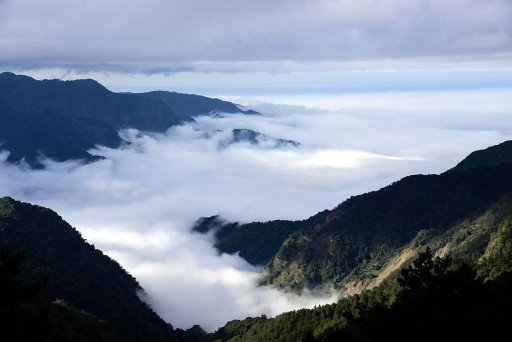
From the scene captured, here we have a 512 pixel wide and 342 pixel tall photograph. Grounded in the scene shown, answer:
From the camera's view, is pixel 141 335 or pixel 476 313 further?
pixel 141 335

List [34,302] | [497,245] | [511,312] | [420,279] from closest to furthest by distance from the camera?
[511,312], [420,279], [34,302], [497,245]

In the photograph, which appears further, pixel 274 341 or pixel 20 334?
pixel 274 341

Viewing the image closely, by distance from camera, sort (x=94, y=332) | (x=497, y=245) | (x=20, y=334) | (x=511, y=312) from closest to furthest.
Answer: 1. (x=20, y=334)
2. (x=511, y=312)
3. (x=94, y=332)
4. (x=497, y=245)

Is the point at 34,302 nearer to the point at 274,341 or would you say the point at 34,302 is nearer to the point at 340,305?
the point at 274,341

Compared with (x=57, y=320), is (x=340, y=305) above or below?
below

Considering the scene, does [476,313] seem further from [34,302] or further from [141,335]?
[141,335]

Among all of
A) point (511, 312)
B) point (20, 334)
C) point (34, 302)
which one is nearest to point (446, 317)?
point (511, 312)

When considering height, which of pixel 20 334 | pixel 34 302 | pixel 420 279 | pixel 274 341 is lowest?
pixel 274 341

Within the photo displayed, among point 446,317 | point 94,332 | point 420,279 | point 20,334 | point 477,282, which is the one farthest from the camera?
point 94,332

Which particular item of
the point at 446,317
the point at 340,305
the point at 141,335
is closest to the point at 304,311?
the point at 340,305
